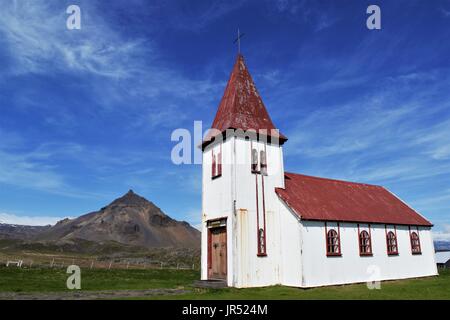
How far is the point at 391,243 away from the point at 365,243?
10.7ft

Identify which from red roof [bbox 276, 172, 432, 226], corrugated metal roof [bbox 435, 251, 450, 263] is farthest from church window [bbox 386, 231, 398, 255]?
corrugated metal roof [bbox 435, 251, 450, 263]

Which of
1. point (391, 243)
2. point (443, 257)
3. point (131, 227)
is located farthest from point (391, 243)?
point (131, 227)

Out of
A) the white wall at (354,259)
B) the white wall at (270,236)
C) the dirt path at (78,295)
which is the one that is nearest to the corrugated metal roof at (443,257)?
the white wall at (354,259)

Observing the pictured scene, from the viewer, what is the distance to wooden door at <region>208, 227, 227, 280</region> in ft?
76.0

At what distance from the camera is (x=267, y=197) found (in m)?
24.2

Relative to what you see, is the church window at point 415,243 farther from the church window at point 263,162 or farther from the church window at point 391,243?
the church window at point 263,162

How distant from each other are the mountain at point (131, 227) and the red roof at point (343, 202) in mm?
125159

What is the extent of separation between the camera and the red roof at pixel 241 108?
2453cm

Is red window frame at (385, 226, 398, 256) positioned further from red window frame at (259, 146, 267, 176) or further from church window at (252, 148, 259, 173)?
church window at (252, 148, 259, 173)

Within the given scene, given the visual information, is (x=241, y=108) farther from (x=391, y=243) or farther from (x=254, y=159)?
(x=391, y=243)
